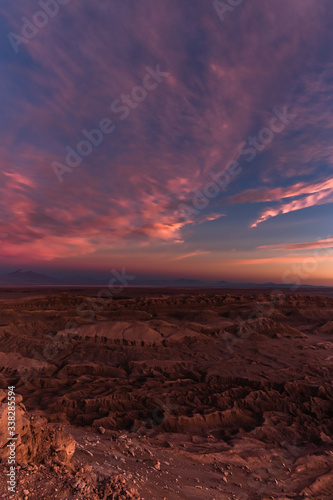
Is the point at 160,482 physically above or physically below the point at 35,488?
below

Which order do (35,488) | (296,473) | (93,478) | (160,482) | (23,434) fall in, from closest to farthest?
(35,488) < (93,478) < (23,434) < (160,482) < (296,473)

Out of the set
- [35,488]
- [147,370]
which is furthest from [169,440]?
[147,370]

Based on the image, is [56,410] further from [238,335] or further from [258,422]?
[238,335]

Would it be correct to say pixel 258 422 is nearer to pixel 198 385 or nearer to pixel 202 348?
pixel 198 385

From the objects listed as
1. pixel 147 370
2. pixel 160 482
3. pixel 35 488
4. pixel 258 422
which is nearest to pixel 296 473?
pixel 258 422

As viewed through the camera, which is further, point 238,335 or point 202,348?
point 238,335

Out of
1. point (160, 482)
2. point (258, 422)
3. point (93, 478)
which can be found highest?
point (93, 478)

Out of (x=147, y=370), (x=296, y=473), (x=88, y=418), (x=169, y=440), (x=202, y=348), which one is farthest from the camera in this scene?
(x=202, y=348)
